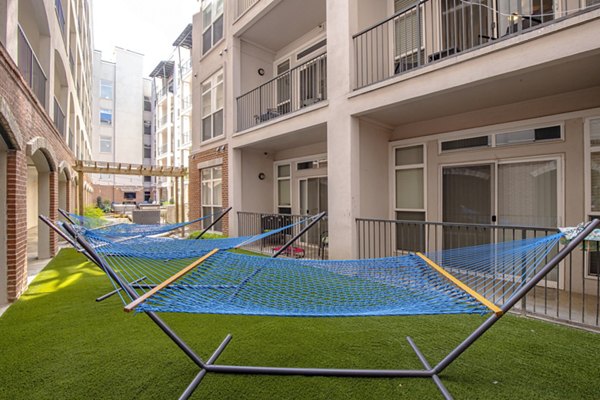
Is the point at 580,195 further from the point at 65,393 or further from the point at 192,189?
the point at 192,189

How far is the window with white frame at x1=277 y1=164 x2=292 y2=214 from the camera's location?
9078mm

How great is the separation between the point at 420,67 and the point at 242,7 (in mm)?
A: 6419

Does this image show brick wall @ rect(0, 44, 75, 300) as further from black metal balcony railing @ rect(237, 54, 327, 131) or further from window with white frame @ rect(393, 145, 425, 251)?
window with white frame @ rect(393, 145, 425, 251)

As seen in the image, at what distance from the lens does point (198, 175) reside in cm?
1092

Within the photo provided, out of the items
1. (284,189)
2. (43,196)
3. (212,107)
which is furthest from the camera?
(212,107)

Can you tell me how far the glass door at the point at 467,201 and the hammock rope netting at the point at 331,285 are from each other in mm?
1790

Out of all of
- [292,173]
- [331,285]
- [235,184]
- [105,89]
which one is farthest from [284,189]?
[105,89]

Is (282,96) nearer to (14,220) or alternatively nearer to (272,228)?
(272,228)

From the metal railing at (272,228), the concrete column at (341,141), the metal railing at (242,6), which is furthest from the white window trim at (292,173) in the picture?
the metal railing at (242,6)

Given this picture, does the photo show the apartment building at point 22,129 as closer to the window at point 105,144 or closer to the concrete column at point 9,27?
the concrete column at point 9,27

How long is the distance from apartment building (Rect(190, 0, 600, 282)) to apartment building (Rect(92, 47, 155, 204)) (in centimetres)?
2729

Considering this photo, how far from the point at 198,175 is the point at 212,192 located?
3.31ft

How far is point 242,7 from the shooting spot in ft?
28.6

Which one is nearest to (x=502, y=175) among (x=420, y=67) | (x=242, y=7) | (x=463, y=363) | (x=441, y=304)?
(x=420, y=67)
